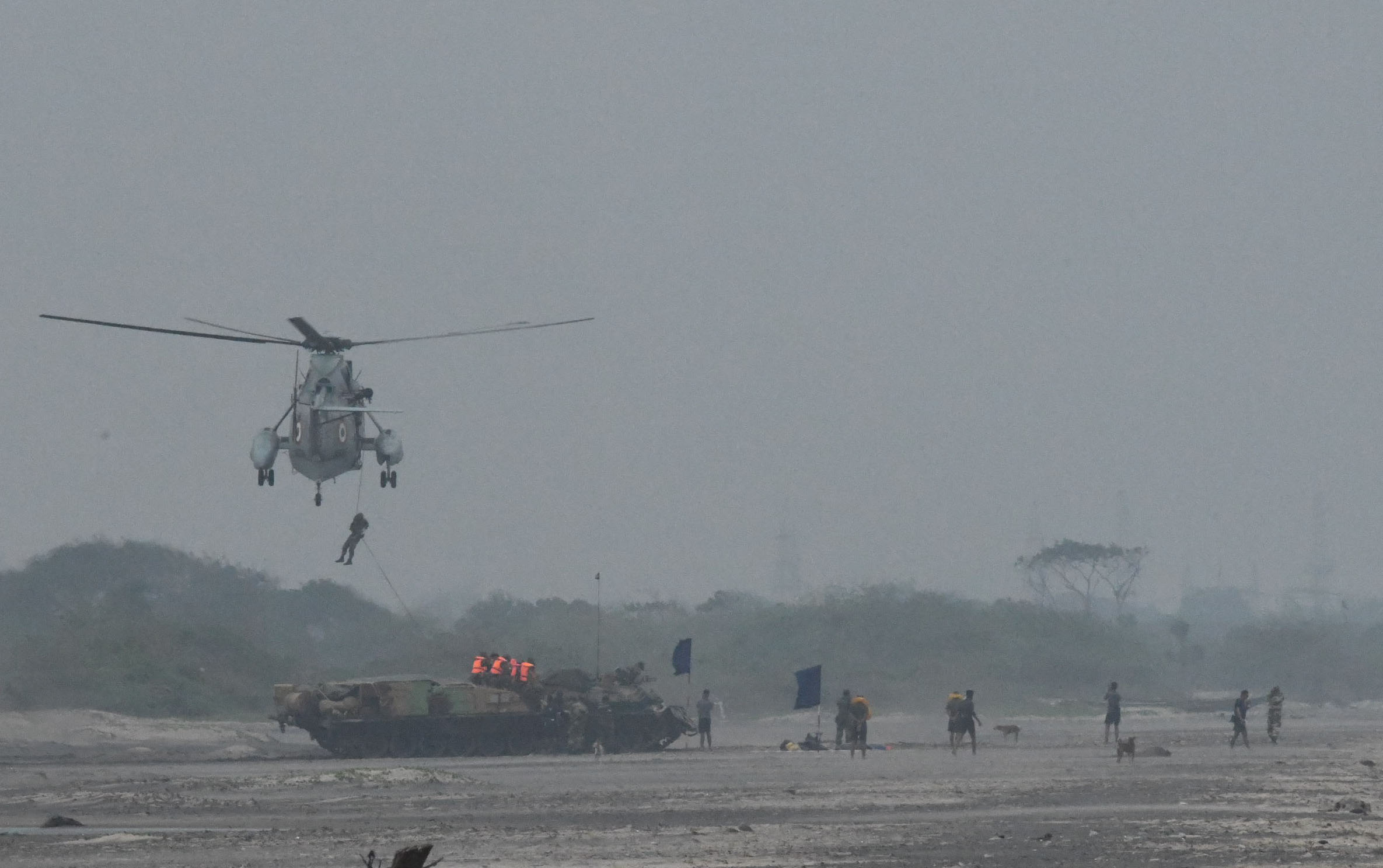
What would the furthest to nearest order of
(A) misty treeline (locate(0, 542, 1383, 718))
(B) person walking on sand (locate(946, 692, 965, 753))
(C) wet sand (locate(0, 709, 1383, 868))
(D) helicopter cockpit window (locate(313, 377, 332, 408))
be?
(A) misty treeline (locate(0, 542, 1383, 718)), (B) person walking on sand (locate(946, 692, 965, 753)), (D) helicopter cockpit window (locate(313, 377, 332, 408)), (C) wet sand (locate(0, 709, 1383, 868))

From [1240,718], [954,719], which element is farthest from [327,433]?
[1240,718]

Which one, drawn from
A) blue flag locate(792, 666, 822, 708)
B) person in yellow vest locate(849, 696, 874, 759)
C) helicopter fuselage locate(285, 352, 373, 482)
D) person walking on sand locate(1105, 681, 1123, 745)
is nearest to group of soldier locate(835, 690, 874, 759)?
person in yellow vest locate(849, 696, 874, 759)

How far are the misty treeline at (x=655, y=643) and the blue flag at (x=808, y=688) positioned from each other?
23.1 metres

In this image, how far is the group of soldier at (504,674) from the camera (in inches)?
1630

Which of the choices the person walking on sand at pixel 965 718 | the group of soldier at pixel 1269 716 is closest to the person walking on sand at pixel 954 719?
the person walking on sand at pixel 965 718

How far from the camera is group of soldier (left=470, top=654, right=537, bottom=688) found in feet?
136

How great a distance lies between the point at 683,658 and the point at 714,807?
19.1m

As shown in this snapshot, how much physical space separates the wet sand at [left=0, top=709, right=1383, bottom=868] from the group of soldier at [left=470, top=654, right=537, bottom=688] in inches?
87.0

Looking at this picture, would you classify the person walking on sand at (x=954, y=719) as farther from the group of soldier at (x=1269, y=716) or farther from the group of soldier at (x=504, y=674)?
the group of soldier at (x=504, y=674)

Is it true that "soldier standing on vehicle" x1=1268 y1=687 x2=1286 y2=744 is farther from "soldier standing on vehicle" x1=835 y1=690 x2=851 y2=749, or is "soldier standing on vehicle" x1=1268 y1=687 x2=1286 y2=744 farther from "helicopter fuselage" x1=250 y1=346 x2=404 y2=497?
"helicopter fuselage" x1=250 y1=346 x2=404 y2=497

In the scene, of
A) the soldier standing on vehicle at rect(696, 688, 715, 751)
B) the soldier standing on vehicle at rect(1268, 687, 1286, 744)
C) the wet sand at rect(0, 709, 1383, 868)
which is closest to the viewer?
the wet sand at rect(0, 709, 1383, 868)

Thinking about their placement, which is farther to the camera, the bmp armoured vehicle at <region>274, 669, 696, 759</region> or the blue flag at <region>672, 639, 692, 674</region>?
Answer: the blue flag at <region>672, 639, 692, 674</region>

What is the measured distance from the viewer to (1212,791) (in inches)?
1082

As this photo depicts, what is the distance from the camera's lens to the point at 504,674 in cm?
4156
